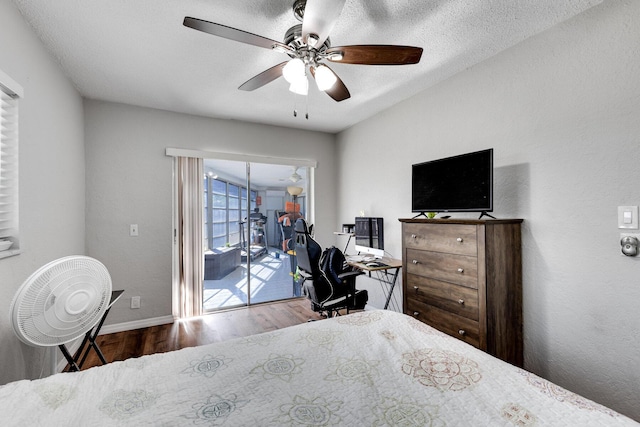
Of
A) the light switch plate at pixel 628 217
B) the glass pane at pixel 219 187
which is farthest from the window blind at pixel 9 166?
the light switch plate at pixel 628 217

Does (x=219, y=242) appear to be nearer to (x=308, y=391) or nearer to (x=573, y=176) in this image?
(x=308, y=391)

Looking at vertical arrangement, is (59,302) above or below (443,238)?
below

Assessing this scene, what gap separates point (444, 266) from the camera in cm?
216

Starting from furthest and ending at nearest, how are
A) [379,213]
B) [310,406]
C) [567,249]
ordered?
[379,213], [567,249], [310,406]

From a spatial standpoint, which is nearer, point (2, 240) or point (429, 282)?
point (2, 240)

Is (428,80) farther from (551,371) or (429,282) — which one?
(551,371)

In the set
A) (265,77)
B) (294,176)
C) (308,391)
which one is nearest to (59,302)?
(308,391)

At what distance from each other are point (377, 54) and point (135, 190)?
115 inches

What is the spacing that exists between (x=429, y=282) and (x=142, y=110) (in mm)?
3458

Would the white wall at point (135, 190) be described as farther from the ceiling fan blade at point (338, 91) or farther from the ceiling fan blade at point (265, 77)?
the ceiling fan blade at point (338, 91)

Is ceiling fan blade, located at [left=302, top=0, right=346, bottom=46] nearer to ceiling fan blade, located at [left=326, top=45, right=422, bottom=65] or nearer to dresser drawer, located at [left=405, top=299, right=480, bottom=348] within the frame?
ceiling fan blade, located at [left=326, top=45, right=422, bottom=65]

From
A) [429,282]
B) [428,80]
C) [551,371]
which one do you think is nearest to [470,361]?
[429,282]

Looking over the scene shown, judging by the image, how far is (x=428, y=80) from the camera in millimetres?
2660

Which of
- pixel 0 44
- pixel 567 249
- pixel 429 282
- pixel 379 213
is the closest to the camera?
pixel 0 44
